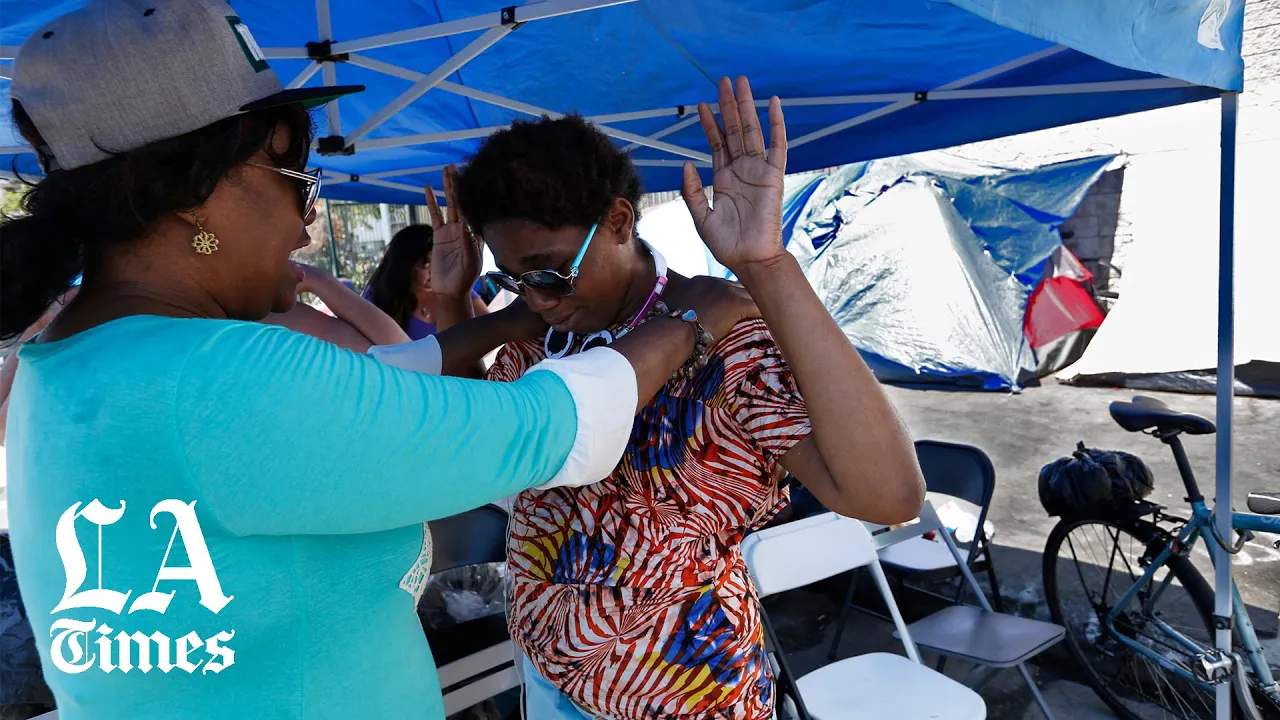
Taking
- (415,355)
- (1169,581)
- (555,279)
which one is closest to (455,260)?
(415,355)

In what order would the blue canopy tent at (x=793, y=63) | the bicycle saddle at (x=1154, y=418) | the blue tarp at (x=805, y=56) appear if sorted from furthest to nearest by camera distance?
the bicycle saddle at (x=1154, y=418) → the blue canopy tent at (x=793, y=63) → the blue tarp at (x=805, y=56)

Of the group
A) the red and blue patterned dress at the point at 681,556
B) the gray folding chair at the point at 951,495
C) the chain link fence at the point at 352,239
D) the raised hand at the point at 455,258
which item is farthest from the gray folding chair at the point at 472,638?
the chain link fence at the point at 352,239

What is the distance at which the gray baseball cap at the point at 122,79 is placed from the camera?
917 mm

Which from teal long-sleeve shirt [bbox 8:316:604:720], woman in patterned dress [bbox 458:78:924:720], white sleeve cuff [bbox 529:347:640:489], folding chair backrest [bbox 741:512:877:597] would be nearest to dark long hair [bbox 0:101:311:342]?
teal long-sleeve shirt [bbox 8:316:604:720]

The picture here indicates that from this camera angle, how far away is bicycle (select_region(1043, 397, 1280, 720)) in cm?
282

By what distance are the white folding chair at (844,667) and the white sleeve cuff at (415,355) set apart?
4.18ft

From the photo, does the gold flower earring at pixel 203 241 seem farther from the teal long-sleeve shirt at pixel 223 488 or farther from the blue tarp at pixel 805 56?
the blue tarp at pixel 805 56

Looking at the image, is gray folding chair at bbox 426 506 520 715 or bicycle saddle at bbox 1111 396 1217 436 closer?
gray folding chair at bbox 426 506 520 715

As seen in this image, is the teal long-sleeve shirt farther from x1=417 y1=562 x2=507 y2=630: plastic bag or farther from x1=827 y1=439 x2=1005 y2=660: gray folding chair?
x1=827 y1=439 x2=1005 y2=660: gray folding chair

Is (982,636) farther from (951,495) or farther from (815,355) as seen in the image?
(815,355)

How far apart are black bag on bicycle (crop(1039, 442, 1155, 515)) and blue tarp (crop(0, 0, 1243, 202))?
4.97 ft

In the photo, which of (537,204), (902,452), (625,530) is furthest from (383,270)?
(902,452)

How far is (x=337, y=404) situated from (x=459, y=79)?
→ 10.3 feet

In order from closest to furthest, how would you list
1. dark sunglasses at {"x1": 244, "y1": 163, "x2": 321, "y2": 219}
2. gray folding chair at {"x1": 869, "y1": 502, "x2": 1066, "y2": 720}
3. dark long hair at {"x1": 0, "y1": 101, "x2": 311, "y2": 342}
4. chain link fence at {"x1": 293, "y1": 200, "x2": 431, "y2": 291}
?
dark long hair at {"x1": 0, "y1": 101, "x2": 311, "y2": 342}
dark sunglasses at {"x1": 244, "y1": 163, "x2": 321, "y2": 219}
gray folding chair at {"x1": 869, "y1": 502, "x2": 1066, "y2": 720}
chain link fence at {"x1": 293, "y1": 200, "x2": 431, "y2": 291}
